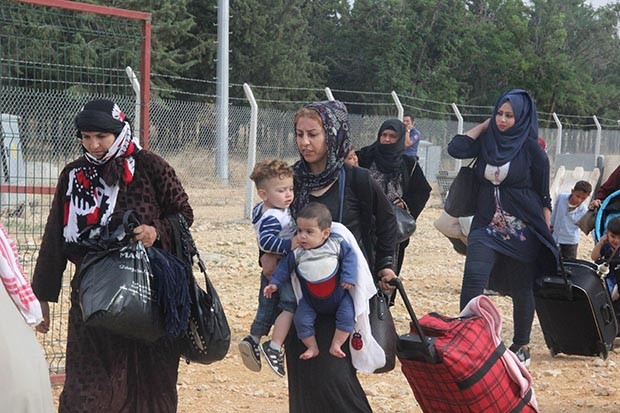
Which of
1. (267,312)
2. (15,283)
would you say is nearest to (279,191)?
(267,312)

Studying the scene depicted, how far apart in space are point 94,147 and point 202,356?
1.00 m

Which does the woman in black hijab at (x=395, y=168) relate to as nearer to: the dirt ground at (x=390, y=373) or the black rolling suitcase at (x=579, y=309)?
the dirt ground at (x=390, y=373)

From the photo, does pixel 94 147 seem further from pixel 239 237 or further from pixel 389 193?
pixel 239 237

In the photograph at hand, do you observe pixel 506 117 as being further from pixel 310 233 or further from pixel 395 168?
pixel 310 233

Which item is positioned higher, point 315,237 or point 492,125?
point 492,125

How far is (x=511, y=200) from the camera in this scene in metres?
6.57

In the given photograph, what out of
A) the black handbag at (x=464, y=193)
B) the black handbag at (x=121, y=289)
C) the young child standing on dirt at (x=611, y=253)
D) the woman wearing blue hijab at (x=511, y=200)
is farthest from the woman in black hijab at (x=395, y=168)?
the black handbag at (x=121, y=289)

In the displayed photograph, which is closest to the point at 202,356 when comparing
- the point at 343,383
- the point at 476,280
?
the point at 343,383

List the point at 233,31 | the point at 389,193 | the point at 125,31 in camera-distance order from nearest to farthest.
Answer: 1. the point at 125,31
2. the point at 389,193
3. the point at 233,31

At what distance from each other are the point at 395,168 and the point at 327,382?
11.5ft

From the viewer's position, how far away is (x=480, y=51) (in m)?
42.8

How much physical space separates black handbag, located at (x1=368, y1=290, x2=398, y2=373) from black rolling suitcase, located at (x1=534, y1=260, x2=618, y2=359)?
2190mm

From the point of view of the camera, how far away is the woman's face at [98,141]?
431 centimetres

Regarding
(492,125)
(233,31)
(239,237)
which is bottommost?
(239,237)
